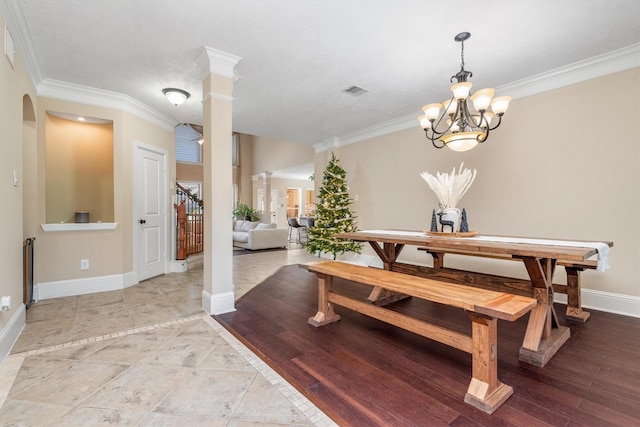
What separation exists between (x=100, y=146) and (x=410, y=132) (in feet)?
15.1

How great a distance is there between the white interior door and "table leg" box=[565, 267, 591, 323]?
5094 mm

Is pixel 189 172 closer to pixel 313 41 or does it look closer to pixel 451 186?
pixel 313 41

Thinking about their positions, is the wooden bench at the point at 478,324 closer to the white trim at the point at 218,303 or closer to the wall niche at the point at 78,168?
the white trim at the point at 218,303

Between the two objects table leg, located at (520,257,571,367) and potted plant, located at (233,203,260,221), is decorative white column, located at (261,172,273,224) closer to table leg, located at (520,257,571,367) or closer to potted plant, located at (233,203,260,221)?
potted plant, located at (233,203,260,221)

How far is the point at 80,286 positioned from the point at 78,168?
5.22 feet

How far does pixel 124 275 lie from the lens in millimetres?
3957

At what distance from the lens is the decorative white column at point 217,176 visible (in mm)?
2910

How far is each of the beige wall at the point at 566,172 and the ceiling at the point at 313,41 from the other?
466 mm

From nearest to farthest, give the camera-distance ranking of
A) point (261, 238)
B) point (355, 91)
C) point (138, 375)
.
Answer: point (138, 375) < point (355, 91) < point (261, 238)

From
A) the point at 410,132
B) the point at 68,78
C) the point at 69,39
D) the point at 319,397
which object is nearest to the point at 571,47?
the point at 410,132

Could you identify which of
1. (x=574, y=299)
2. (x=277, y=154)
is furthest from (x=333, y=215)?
(x=277, y=154)

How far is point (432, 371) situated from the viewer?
6.26 feet

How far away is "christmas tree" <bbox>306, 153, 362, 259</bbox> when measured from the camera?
18.1 feet

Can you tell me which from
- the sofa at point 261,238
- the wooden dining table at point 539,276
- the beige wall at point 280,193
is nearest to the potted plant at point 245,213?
the beige wall at point 280,193
